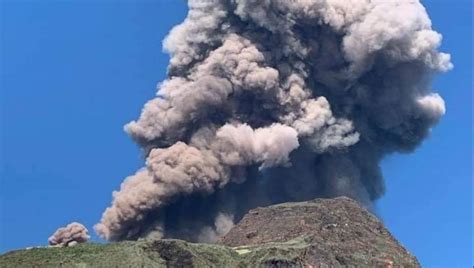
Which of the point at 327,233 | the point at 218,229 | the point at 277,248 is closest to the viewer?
the point at 277,248

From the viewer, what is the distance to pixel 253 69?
111 m

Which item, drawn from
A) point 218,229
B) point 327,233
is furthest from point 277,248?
point 218,229

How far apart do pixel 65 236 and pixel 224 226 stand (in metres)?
16.1

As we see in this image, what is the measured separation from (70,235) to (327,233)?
86.4 feet

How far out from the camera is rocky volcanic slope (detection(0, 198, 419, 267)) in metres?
88.5

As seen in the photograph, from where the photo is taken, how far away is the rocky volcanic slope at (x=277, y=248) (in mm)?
88500

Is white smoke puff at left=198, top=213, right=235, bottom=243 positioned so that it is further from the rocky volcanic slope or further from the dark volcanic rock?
the dark volcanic rock

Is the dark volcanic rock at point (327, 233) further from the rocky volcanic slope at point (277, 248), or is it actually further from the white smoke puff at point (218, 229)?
the white smoke puff at point (218, 229)

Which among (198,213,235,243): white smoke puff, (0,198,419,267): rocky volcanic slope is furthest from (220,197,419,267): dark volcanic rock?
(198,213,235,243): white smoke puff

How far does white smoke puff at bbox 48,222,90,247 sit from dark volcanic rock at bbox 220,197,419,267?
48.0ft

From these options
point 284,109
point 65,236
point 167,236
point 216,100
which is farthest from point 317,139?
point 65,236

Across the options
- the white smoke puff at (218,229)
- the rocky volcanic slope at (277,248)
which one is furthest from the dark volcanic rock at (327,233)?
the white smoke puff at (218,229)

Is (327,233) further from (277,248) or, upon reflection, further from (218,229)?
(218,229)

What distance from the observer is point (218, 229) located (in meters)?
109
